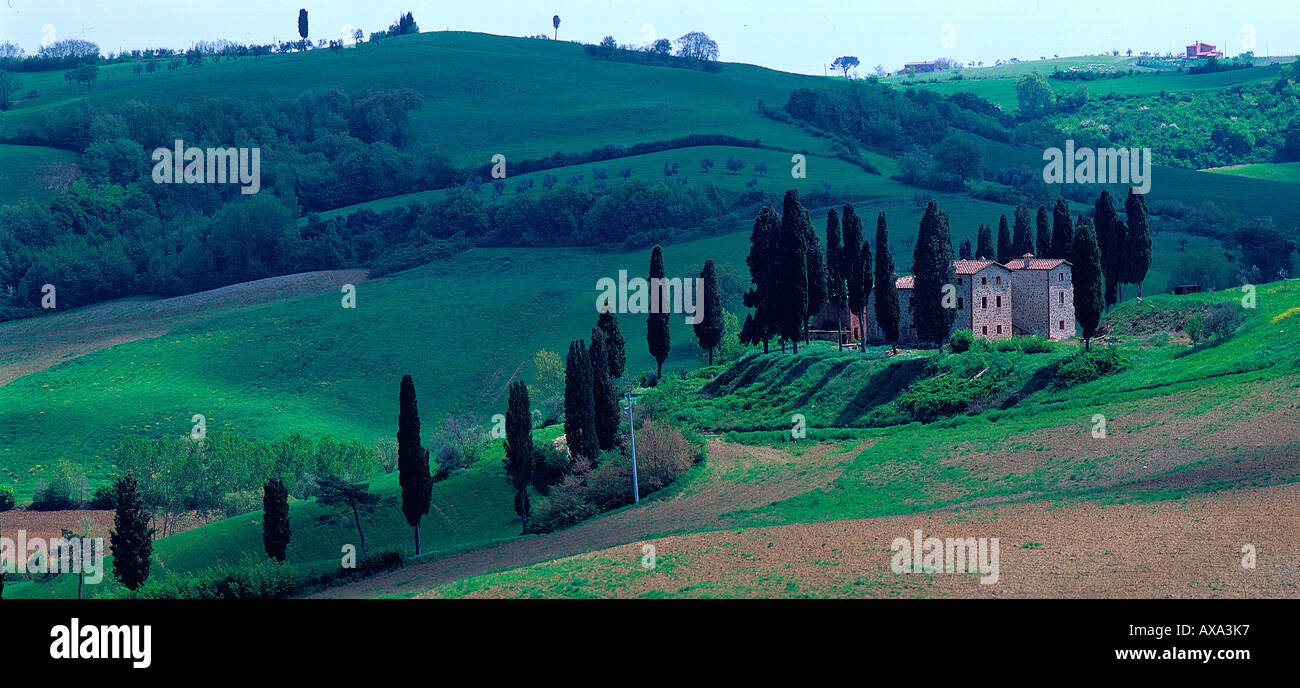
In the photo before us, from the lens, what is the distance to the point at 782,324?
88.9 m

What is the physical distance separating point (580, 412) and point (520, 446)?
13.6ft

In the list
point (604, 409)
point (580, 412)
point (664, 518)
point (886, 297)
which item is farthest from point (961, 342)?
point (664, 518)

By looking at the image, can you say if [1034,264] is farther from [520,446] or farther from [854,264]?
[520,446]

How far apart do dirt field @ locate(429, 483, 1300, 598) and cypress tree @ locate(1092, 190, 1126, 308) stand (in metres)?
48.1

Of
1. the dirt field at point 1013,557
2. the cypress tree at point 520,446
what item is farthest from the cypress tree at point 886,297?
the dirt field at point 1013,557

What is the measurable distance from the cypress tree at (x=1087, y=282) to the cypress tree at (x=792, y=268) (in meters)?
18.2

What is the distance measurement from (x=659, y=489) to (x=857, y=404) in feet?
48.2

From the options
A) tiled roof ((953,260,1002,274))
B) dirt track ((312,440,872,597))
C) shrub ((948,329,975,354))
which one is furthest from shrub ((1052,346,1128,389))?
tiled roof ((953,260,1002,274))

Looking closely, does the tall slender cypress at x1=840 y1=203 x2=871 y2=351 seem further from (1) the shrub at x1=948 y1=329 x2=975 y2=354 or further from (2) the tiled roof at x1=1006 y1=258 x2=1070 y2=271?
(2) the tiled roof at x1=1006 y1=258 x2=1070 y2=271
